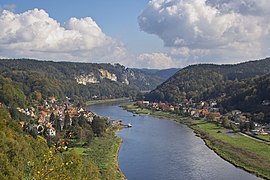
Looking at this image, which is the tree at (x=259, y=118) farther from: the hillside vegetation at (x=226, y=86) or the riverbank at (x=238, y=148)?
the riverbank at (x=238, y=148)

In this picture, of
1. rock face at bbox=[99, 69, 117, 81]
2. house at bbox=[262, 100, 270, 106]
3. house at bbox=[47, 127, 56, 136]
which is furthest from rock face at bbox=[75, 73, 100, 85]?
house at bbox=[47, 127, 56, 136]

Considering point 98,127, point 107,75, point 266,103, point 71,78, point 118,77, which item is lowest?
point 98,127

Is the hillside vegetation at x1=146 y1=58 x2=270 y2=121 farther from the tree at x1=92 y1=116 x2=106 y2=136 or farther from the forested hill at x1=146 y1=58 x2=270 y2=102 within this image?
the tree at x1=92 y1=116 x2=106 y2=136

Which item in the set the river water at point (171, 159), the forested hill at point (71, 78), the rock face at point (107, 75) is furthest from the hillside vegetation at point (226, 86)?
the rock face at point (107, 75)

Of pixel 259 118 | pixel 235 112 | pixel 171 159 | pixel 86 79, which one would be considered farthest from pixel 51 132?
pixel 86 79

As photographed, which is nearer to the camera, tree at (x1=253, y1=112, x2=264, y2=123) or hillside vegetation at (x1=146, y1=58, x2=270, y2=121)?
tree at (x1=253, y1=112, x2=264, y2=123)

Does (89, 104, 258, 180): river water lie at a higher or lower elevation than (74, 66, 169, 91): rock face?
lower

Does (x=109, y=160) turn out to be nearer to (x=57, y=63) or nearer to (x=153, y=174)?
(x=153, y=174)

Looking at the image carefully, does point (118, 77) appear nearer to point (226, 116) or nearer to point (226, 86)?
point (226, 86)
